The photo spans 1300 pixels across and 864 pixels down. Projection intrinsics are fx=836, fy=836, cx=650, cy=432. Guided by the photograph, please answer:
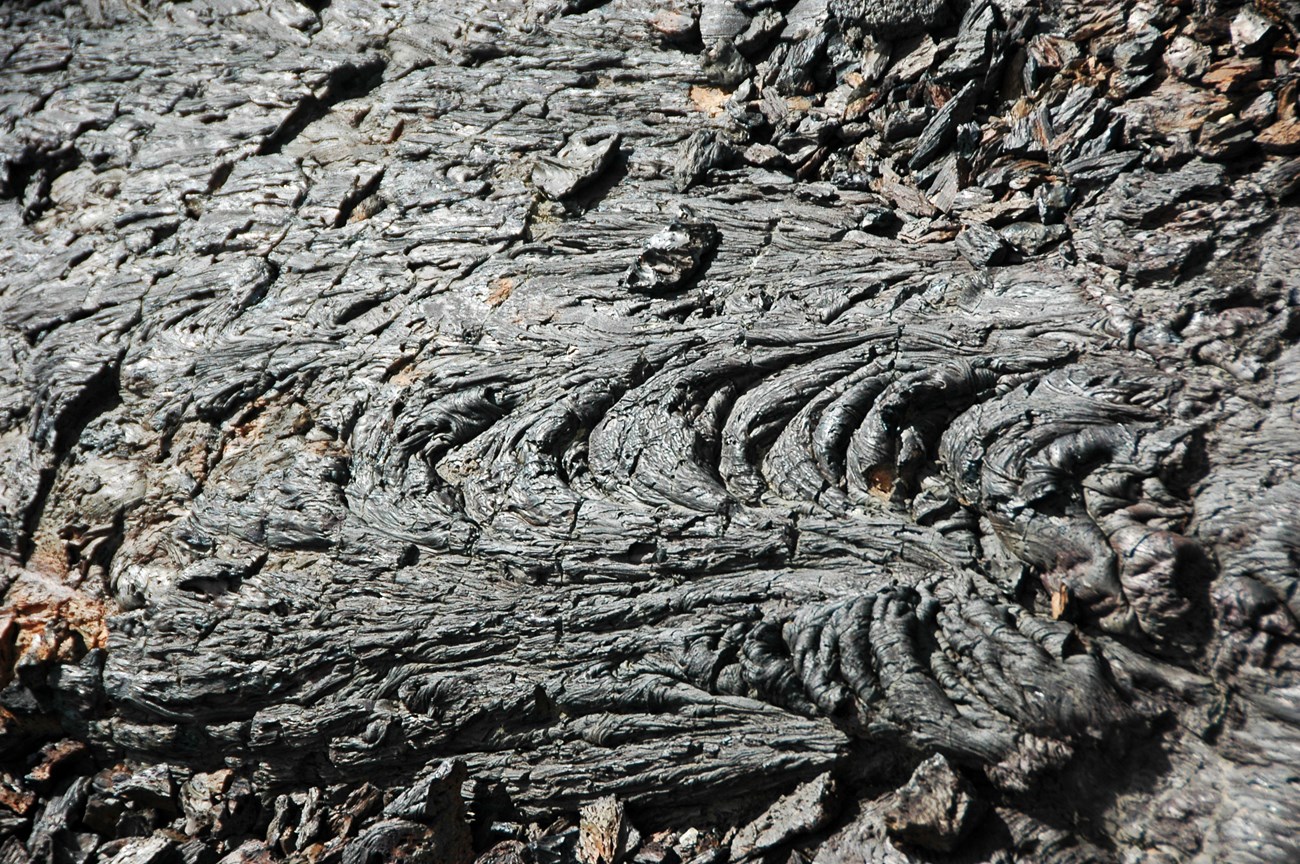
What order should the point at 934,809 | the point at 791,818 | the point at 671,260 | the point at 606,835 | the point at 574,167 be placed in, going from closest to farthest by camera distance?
1. the point at 934,809
2. the point at 791,818
3. the point at 606,835
4. the point at 671,260
5. the point at 574,167

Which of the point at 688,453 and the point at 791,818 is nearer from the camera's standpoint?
the point at 791,818

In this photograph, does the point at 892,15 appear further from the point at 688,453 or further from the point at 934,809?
the point at 934,809

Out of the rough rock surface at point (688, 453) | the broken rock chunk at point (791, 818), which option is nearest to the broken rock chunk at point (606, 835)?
the rough rock surface at point (688, 453)

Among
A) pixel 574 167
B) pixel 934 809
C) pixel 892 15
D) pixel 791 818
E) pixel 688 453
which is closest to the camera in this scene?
pixel 934 809

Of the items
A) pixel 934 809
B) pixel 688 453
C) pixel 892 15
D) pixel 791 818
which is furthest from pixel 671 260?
pixel 934 809

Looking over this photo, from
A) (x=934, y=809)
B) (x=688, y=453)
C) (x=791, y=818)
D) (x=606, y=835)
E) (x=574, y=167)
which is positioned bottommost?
(x=606, y=835)

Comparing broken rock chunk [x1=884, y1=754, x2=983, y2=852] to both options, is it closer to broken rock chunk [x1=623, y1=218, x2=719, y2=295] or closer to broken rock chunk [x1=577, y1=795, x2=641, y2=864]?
broken rock chunk [x1=577, y1=795, x2=641, y2=864]

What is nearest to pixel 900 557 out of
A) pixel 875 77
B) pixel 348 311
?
pixel 875 77

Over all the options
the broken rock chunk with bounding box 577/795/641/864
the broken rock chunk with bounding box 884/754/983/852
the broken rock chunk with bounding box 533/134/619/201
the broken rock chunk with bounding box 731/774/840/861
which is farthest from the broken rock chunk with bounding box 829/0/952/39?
the broken rock chunk with bounding box 577/795/641/864

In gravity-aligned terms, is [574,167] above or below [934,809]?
above

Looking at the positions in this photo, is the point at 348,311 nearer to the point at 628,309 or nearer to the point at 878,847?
the point at 628,309
